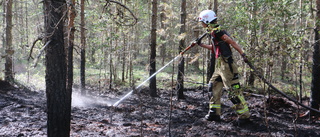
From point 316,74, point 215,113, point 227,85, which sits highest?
point 316,74

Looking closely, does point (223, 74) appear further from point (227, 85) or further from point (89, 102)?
point (89, 102)

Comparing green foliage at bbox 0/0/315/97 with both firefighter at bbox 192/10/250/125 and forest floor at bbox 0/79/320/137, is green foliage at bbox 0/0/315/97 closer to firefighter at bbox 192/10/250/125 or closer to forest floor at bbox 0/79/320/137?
firefighter at bbox 192/10/250/125

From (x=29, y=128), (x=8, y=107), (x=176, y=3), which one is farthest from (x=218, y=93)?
(x=176, y=3)

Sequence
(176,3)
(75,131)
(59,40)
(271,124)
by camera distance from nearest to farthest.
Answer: (59,40) → (75,131) → (271,124) → (176,3)

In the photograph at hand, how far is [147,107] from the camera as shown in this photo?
28.3ft

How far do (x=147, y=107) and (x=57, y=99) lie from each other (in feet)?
16.4

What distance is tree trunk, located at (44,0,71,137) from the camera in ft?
12.4

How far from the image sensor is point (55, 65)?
3820 millimetres

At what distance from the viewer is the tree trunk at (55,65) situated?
377 cm

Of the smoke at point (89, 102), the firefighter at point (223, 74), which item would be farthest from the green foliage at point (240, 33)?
the smoke at point (89, 102)

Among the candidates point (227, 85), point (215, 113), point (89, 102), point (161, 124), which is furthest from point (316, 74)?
point (89, 102)

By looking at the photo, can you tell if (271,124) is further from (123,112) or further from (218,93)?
(123,112)

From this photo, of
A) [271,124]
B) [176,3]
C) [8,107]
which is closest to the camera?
[271,124]

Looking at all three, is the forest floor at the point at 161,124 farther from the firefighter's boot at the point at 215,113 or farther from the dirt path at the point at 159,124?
the firefighter's boot at the point at 215,113
